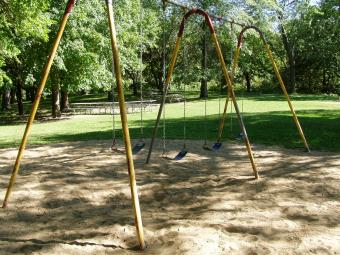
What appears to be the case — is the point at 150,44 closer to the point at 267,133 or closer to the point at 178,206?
the point at 267,133

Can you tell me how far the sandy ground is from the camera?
390 centimetres

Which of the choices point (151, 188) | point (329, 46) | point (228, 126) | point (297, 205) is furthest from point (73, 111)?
point (329, 46)

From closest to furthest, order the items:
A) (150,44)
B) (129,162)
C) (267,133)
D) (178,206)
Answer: (129,162) < (178,206) < (267,133) < (150,44)

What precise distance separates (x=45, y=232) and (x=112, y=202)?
125cm

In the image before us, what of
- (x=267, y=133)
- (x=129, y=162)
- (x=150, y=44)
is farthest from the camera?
(x=150, y=44)

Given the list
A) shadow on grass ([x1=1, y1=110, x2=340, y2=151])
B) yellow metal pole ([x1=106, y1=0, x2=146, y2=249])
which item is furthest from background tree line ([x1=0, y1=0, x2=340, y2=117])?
yellow metal pole ([x1=106, y1=0, x2=146, y2=249])

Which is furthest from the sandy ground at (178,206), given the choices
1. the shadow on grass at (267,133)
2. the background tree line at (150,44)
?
the background tree line at (150,44)

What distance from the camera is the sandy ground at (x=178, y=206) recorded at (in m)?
3.90

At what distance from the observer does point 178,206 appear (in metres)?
5.29

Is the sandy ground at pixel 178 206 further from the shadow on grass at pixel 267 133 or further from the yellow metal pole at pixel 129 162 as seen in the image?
the shadow on grass at pixel 267 133

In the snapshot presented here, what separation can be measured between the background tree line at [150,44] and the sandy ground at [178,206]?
2361 millimetres

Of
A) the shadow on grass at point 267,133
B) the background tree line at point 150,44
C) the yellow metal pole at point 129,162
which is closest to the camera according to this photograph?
the yellow metal pole at point 129,162

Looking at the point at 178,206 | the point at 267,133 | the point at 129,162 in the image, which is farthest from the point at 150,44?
the point at 129,162

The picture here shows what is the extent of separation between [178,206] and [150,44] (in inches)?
1138
